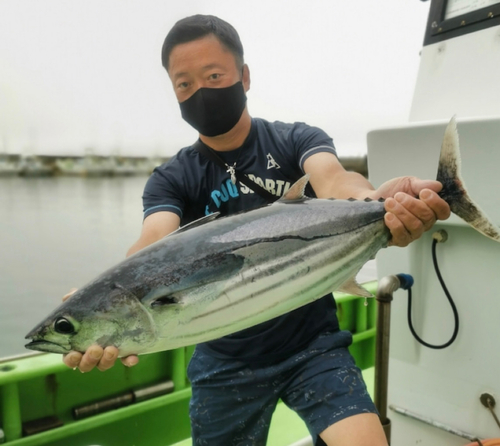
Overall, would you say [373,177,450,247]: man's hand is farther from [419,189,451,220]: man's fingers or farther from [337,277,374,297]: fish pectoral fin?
[337,277,374,297]: fish pectoral fin

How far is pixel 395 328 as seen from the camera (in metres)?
1.96

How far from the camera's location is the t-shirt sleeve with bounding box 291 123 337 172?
1550 mm

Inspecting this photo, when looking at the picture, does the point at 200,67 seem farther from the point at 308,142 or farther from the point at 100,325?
the point at 100,325

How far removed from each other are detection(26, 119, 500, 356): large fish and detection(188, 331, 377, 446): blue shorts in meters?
0.51

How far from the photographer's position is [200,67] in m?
1.56

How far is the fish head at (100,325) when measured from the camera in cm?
93

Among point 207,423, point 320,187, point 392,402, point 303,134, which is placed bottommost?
point 392,402

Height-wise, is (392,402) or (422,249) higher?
(422,249)

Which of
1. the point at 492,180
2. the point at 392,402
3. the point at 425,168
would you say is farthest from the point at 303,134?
the point at 392,402

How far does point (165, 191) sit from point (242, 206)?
12.1 inches

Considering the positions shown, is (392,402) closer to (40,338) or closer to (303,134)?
(303,134)

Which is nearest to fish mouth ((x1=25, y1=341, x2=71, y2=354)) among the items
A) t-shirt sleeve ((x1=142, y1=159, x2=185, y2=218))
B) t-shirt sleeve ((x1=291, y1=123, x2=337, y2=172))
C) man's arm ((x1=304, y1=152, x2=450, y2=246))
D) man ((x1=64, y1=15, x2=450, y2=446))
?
man ((x1=64, y1=15, x2=450, y2=446))

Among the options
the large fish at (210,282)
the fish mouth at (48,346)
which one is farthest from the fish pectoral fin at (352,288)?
the fish mouth at (48,346)

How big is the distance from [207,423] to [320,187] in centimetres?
98
